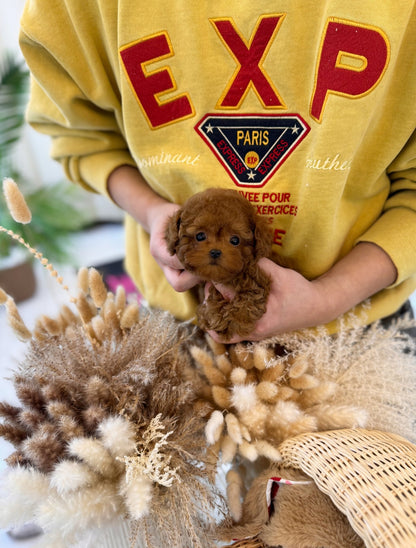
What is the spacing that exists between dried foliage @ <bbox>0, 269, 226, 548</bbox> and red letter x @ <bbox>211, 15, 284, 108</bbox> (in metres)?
0.29

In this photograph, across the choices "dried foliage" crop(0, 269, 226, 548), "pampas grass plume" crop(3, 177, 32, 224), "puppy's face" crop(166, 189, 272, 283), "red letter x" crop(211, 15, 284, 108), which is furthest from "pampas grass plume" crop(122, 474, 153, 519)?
"red letter x" crop(211, 15, 284, 108)

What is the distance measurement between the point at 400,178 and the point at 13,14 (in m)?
1.77

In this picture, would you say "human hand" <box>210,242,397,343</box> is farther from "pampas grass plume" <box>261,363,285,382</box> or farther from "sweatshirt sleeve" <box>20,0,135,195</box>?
"sweatshirt sleeve" <box>20,0,135,195</box>

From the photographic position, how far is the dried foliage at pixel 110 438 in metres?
0.39

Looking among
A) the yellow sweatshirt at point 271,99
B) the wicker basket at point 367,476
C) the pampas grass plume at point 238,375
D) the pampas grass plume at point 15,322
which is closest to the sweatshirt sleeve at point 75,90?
the yellow sweatshirt at point 271,99

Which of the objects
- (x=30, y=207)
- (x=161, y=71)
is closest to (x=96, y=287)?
(x=161, y=71)

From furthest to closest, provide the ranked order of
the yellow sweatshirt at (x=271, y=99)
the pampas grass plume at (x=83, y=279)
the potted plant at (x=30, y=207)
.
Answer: the potted plant at (x=30, y=207)
the pampas grass plume at (x=83, y=279)
the yellow sweatshirt at (x=271, y=99)

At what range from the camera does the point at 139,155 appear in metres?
0.59

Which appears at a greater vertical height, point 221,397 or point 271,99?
point 271,99

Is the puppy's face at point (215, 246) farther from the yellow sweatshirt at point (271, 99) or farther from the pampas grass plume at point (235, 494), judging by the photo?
the pampas grass plume at point (235, 494)

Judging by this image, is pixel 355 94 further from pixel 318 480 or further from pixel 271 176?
pixel 318 480

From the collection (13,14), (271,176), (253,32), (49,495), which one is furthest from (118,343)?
(13,14)

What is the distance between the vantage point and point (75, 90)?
597 millimetres

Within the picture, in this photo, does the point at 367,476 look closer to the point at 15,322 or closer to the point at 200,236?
the point at 200,236
